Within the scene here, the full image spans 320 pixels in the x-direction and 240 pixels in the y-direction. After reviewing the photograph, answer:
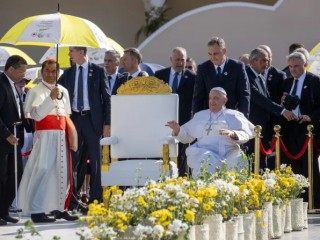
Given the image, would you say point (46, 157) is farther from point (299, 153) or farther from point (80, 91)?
point (299, 153)

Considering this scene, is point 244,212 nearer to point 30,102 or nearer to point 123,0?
point 30,102

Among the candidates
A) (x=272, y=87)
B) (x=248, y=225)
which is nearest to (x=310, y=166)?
(x=272, y=87)

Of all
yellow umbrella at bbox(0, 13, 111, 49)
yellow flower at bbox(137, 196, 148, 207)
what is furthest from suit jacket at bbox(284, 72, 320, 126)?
yellow flower at bbox(137, 196, 148, 207)

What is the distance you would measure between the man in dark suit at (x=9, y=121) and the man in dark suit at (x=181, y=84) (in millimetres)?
2374

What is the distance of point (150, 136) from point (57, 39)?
5.26 feet

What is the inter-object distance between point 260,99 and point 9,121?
3.38 m

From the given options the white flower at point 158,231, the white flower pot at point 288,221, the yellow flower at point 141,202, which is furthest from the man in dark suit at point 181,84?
the white flower at point 158,231

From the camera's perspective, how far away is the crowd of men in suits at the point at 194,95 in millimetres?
14609

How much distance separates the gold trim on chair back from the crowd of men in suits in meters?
0.65

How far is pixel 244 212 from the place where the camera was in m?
11.6

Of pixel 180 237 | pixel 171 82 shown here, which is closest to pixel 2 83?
pixel 171 82

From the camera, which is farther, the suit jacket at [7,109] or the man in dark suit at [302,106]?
the man in dark suit at [302,106]

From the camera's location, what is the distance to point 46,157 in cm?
1450

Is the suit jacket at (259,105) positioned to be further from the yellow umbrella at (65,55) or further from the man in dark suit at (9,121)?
the yellow umbrella at (65,55)
